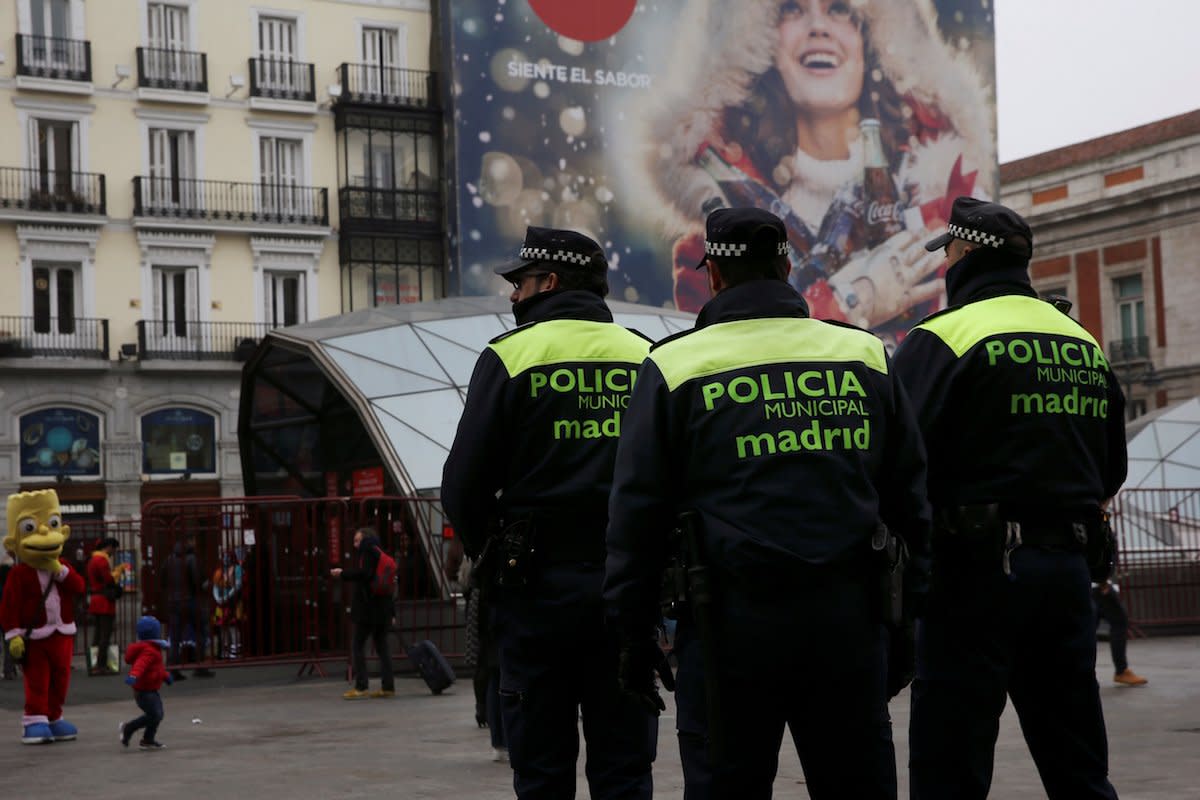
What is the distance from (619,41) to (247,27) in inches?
396

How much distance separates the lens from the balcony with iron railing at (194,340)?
4075 centimetres

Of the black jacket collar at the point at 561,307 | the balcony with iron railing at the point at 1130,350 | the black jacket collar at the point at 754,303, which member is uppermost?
the balcony with iron railing at the point at 1130,350

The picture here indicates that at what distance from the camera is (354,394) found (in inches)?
944

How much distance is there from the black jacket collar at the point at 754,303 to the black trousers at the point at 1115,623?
1021 centimetres

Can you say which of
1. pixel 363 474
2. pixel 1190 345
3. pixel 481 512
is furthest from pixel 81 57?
pixel 481 512

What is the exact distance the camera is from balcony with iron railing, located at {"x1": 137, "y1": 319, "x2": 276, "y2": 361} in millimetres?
40750

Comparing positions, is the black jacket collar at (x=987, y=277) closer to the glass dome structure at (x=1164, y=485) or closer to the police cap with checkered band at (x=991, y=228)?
the police cap with checkered band at (x=991, y=228)

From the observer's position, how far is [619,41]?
4634cm

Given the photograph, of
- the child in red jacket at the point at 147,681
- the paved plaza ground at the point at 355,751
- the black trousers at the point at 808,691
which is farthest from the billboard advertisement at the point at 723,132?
the black trousers at the point at 808,691

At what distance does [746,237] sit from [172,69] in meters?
39.6

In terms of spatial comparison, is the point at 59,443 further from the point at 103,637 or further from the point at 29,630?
the point at 29,630

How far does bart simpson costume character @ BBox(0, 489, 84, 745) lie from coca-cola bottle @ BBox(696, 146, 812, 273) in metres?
35.5

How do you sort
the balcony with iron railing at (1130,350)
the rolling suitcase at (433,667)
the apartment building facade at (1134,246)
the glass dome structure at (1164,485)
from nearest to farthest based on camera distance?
1. the rolling suitcase at (433,667)
2. the glass dome structure at (1164,485)
3. the apartment building facade at (1134,246)
4. the balcony with iron railing at (1130,350)

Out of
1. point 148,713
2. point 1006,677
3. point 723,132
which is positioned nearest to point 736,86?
point 723,132
